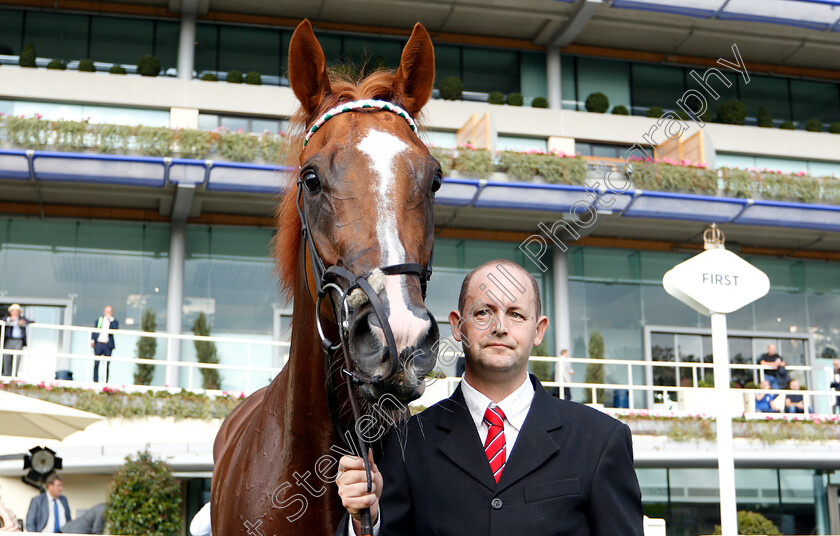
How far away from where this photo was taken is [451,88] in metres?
20.6

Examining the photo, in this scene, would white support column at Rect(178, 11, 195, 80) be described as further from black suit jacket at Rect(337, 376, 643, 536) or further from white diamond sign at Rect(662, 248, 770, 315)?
black suit jacket at Rect(337, 376, 643, 536)

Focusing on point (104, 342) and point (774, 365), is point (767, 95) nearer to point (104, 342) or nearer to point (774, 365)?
point (774, 365)

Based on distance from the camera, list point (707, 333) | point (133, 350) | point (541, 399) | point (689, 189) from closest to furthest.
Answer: point (541, 399)
point (133, 350)
point (689, 189)
point (707, 333)

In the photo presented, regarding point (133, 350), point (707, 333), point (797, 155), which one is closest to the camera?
point (133, 350)

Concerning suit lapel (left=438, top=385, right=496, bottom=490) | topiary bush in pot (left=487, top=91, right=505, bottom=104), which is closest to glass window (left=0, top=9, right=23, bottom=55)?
topiary bush in pot (left=487, top=91, right=505, bottom=104)

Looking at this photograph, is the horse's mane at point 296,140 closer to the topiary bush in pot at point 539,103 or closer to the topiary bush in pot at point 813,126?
the topiary bush in pot at point 539,103

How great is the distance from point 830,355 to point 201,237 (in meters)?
16.8

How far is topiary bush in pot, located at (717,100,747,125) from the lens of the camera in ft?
71.6

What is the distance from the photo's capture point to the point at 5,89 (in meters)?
18.4

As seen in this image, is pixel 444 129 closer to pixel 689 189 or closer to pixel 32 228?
pixel 689 189

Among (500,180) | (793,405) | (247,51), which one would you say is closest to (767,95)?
(500,180)

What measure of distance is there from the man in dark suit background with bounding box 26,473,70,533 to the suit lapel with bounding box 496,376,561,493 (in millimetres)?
9038

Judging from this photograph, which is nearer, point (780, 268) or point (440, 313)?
point (440, 313)

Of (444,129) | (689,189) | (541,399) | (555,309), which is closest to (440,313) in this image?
(555,309)
